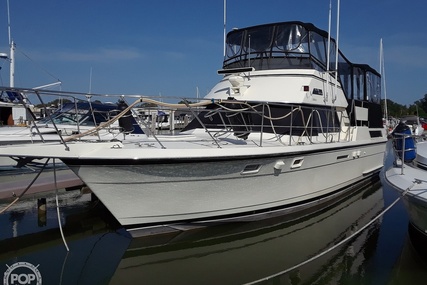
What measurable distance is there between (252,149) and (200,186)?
1.02 metres

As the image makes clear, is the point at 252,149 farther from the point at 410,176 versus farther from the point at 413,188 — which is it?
the point at 410,176

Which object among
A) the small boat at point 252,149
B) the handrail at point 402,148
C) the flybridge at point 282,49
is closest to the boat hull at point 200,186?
the small boat at point 252,149

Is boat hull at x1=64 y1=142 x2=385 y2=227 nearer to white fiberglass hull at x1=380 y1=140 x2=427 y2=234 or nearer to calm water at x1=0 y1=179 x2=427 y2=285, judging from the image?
calm water at x1=0 y1=179 x2=427 y2=285

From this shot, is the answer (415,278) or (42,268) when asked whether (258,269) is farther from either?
(42,268)

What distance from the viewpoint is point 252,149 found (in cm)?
568

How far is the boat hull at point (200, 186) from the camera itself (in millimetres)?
5160

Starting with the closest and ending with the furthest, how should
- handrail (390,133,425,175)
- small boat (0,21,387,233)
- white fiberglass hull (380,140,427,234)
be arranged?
white fiberglass hull (380,140,427,234)
small boat (0,21,387,233)
handrail (390,133,425,175)

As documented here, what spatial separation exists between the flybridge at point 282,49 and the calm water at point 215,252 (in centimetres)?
360

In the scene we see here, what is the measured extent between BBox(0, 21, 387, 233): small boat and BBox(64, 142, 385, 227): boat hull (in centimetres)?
2

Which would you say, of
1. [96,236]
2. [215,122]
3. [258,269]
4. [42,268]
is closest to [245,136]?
[215,122]

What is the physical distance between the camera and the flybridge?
8.22m

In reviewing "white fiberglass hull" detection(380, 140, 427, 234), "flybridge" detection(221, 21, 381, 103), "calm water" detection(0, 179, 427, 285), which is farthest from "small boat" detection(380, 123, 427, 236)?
"flybridge" detection(221, 21, 381, 103)

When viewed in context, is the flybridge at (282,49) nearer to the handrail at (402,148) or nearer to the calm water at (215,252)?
the handrail at (402,148)

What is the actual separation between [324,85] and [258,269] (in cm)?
510
